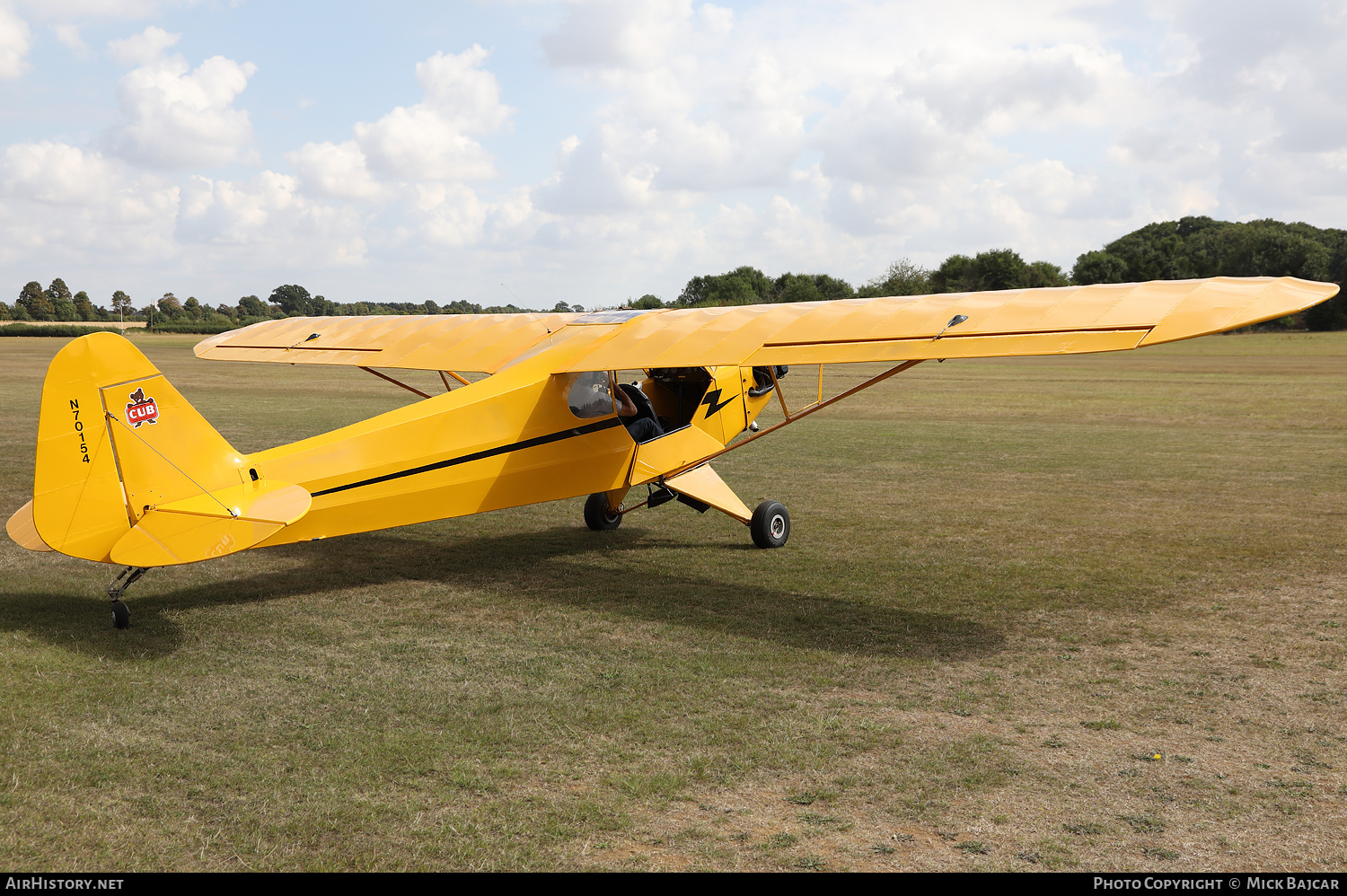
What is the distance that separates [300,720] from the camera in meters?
4.75

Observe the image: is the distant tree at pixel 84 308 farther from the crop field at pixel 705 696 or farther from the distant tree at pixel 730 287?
the crop field at pixel 705 696

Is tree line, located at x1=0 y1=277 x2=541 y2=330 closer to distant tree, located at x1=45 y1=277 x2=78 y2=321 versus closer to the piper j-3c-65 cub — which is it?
distant tree, located at x1=45 y1=277 x2=78 y2=321

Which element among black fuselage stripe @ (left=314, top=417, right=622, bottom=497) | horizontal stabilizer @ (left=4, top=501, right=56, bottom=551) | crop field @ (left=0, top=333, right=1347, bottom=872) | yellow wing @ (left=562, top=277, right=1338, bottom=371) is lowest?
crop field @ (left=0, top=333, right=1347, bottom=872)

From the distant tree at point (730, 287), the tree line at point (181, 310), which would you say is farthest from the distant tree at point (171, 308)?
the distant tree at point (730, 287)

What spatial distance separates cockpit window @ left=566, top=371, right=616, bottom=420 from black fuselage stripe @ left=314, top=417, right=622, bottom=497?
105 millimetres

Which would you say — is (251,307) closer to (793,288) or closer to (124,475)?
(793,288)

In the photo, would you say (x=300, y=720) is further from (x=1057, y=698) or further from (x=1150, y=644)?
(x=1150, y=644)

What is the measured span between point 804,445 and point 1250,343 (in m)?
50.1

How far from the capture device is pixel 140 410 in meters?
5.76

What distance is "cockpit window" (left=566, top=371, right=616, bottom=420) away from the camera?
321 inches

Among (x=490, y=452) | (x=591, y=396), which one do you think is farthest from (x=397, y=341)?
(x=490, y=452)

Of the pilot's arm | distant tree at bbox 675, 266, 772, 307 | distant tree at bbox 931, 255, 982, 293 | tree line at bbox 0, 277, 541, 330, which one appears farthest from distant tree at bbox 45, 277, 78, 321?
the pilot's arm
